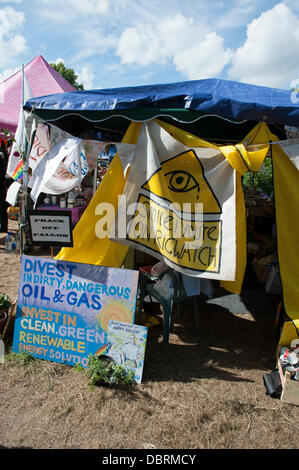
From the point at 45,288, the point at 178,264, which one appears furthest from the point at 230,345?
the point at 45,288

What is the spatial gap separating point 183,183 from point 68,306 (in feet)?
5.56

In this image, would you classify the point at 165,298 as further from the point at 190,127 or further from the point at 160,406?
the point at 190,127

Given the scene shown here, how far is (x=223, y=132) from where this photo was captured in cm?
528

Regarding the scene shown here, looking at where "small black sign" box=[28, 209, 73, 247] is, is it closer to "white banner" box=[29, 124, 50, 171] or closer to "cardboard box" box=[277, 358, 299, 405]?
"white banner" box=[29, 124, 50, 171]

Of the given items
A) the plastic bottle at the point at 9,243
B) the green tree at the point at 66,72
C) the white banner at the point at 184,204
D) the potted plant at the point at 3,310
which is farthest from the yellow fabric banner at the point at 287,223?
the green tree at the point at 66,72

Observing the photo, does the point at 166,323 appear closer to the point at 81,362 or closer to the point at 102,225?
the point at 81,362

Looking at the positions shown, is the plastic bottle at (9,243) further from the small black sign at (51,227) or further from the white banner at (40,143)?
the small black sign at (51,227)

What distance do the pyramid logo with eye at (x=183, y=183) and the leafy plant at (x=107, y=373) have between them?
167 cm

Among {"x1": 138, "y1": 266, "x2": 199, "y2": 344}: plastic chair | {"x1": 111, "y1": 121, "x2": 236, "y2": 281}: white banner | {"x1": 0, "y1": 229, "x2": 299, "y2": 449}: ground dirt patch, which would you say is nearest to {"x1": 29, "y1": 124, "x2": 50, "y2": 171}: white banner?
{"x1": 111, "y1": 121, "x2": 236, "y2": 281}: white banner

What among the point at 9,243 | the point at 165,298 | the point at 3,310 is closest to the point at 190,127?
the point at 165,298

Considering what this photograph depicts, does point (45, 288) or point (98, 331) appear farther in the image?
point (45, 288)

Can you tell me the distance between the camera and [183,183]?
3.29 metres

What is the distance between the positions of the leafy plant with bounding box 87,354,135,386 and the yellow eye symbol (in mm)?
1802

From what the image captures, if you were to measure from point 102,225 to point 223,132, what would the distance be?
2.96m
